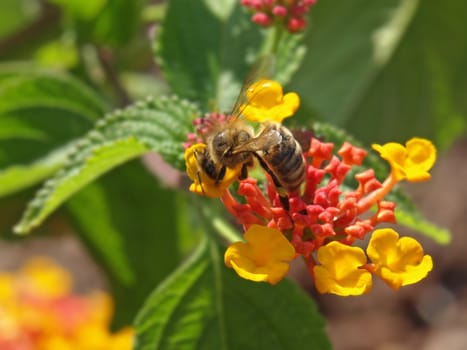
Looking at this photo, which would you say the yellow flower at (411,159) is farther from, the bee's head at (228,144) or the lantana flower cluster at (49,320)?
the lantana flower cluster at (49,320)

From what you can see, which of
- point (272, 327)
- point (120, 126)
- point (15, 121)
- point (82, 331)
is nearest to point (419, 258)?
point (272, 327)

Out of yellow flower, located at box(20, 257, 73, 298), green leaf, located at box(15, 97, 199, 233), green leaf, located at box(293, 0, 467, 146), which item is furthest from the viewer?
yellow flower, located at box(20, 257, 73, 298)

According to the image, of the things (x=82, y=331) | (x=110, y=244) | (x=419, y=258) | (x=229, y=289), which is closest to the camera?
(x=419, y=258)

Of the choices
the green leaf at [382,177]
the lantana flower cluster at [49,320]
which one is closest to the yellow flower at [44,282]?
the lantana flower cluster at [49,320]

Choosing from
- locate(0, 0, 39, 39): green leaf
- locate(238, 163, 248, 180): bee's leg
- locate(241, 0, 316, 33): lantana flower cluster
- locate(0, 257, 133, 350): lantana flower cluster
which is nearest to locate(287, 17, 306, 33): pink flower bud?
locate(241, 0, 316, 33): lantana flower cluster

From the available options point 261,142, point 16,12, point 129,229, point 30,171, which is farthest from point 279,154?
point 16,12

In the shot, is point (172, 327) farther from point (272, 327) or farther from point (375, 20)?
point (375, 20)

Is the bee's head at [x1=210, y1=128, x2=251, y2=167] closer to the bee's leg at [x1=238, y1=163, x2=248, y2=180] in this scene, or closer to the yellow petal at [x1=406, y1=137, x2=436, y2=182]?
the bee's leg at [x1=238, y1=163, x2=248, y2=180]
